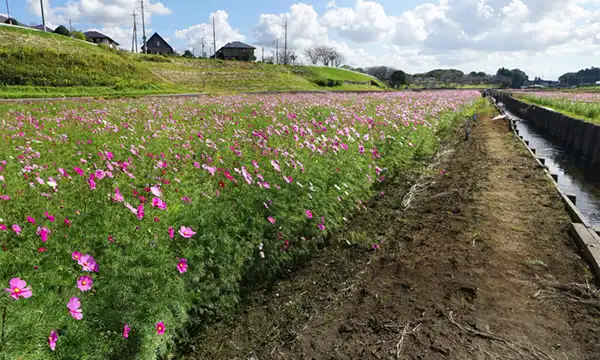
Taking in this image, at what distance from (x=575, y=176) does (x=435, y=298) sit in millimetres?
10585

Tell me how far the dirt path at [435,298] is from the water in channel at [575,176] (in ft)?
10.4

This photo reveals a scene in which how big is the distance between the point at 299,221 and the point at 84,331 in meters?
2.49

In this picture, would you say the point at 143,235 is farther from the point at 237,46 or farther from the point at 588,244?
the point at 237,46

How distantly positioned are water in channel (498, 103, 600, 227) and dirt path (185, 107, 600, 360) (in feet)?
10.4

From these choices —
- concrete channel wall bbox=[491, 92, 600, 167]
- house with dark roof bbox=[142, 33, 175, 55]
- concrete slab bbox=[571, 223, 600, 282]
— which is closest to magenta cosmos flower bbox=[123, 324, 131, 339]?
concrete slab bbox=[571, 223, 600, 282]

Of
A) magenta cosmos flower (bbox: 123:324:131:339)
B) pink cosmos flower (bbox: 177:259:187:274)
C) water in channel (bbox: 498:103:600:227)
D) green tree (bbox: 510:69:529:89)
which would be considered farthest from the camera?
green tree (bbox: 510:69:529:89)

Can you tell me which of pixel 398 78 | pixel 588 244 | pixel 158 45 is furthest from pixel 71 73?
pixel 398 78

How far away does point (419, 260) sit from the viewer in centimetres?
419

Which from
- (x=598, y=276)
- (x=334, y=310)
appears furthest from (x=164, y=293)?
(x=598, y=276)

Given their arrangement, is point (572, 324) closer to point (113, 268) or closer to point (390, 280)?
point (390, 280)

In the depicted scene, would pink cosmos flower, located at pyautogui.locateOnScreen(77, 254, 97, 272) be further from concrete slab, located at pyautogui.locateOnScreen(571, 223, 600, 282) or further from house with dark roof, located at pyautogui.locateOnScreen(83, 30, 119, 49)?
house with dark roof, located at pyautogui.locateOnScreen(83, 30, 119, 49)

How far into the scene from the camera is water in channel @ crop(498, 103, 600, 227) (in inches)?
329

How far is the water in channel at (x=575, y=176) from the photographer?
27.4 feet

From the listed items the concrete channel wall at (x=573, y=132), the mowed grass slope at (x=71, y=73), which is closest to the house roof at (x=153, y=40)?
the mowed grass slope at (x=71, y=73)
